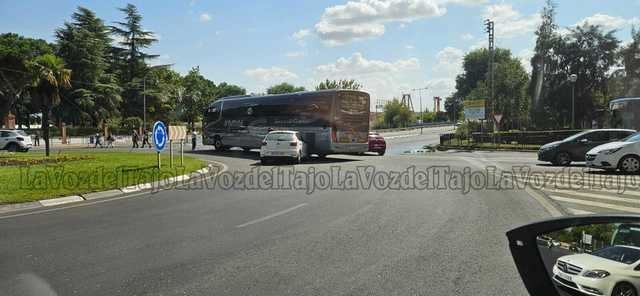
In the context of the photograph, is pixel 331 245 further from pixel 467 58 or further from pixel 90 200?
pixel 467 58

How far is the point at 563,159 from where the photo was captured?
2058 centimetres

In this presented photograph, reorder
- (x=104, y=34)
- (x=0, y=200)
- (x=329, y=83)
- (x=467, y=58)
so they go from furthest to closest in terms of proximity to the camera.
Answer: (x=467, y=58) → (x=329, y=83) → (x=104, y=34) → (x=0, y=200)

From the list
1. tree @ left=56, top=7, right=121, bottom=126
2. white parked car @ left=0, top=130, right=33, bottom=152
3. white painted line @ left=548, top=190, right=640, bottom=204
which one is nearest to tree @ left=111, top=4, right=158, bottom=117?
tree @ left=56, top=7, right=121, bottom=126

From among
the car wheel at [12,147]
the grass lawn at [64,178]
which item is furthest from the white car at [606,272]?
the car wheel at [12,147]

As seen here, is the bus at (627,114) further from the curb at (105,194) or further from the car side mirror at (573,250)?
the car side mirror at (573,250)

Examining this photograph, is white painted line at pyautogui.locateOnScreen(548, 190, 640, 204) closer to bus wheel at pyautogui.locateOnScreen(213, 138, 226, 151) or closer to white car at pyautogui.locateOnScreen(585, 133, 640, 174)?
white car at pyautogui.locateOnScreen(585, 133, 640, 174)

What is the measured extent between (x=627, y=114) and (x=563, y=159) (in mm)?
10111

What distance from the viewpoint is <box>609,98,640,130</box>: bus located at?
89.2ft

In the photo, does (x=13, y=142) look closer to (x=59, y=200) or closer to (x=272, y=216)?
(x=59, y=200)

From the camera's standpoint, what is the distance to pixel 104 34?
67250mm

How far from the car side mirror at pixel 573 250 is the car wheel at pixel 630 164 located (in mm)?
15638

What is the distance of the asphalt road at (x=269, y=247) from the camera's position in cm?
487

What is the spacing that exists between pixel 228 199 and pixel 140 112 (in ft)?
213

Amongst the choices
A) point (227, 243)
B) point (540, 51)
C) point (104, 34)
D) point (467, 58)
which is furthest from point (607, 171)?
point (467, 58)
